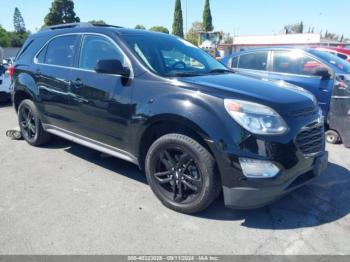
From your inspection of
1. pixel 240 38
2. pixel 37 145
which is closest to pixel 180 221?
pixel 37 145

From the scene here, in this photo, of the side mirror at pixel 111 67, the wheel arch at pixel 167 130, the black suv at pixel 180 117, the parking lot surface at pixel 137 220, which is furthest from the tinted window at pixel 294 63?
the side mirror at pixel 111 67

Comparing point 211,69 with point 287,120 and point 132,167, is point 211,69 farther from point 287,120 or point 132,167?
point 132,167

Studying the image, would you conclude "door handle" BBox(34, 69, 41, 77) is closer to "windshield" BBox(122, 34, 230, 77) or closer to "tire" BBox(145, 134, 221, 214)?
"windshield" BBox(122, 34, 230, 77)

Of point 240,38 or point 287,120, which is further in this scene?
point 240,38

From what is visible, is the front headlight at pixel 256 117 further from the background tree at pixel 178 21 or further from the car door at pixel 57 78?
the background tree at pixel 178 21

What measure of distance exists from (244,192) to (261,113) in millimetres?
699

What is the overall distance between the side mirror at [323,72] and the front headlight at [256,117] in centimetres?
348

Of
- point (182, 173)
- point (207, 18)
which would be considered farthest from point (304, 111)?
point (207, 18)

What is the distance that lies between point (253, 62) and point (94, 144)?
4299 mm

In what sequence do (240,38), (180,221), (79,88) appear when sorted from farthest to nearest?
(240,38), (79,88), (180,221)

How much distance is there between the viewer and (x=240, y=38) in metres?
43.6

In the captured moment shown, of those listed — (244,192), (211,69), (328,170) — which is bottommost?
(328,170)

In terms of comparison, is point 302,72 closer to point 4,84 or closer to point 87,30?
point 87,30

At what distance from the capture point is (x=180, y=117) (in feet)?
9.57
